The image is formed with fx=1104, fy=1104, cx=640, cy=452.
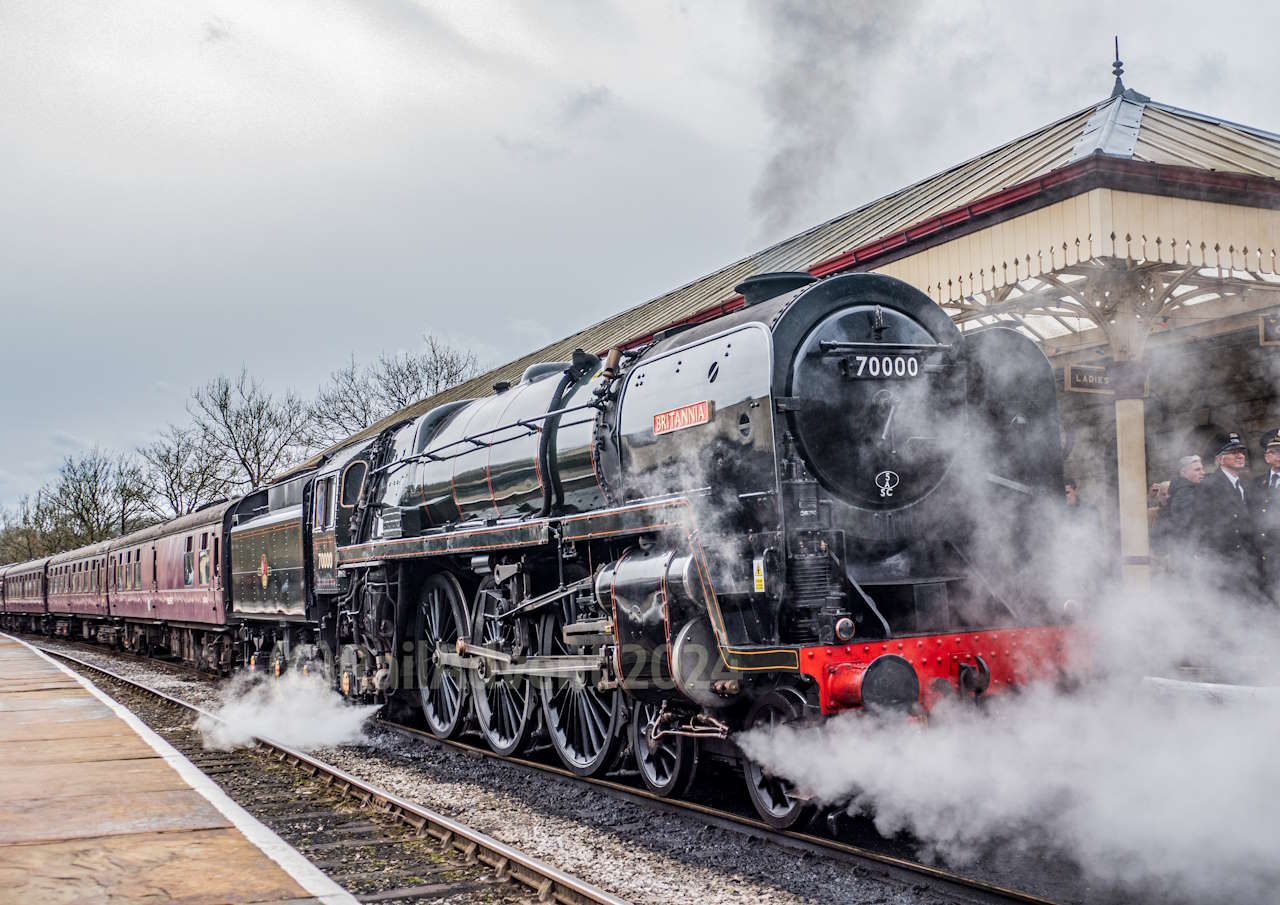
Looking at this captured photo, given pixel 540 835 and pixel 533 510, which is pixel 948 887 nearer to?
pixel 540 835

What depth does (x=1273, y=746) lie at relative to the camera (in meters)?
5.05

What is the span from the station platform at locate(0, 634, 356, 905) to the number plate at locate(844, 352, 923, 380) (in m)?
3.26

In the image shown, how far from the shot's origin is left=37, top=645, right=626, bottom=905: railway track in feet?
15.5

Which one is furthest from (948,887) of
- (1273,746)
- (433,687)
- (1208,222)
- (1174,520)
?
(433,687)

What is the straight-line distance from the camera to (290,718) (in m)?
10.5

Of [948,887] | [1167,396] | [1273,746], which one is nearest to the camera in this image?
[948,887]

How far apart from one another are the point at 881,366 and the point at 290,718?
733 cm

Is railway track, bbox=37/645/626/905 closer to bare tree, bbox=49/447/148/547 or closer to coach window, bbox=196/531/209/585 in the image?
coach window, bbox=196/531/209/585

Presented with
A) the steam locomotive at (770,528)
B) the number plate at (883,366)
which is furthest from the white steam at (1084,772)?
the number plate at (883,366)

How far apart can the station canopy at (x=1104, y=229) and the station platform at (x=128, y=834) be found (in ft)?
19.1

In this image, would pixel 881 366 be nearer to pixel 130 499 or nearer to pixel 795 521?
pixel 795 521

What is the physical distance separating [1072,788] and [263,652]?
10.2 m

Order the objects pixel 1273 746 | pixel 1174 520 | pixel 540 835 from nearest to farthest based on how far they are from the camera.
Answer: pixel 1273 746
pixel 540 835
pixel 1174 520

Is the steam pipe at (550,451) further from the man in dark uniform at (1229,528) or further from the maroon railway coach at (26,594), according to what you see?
the maroon railway coach at (26,594)
